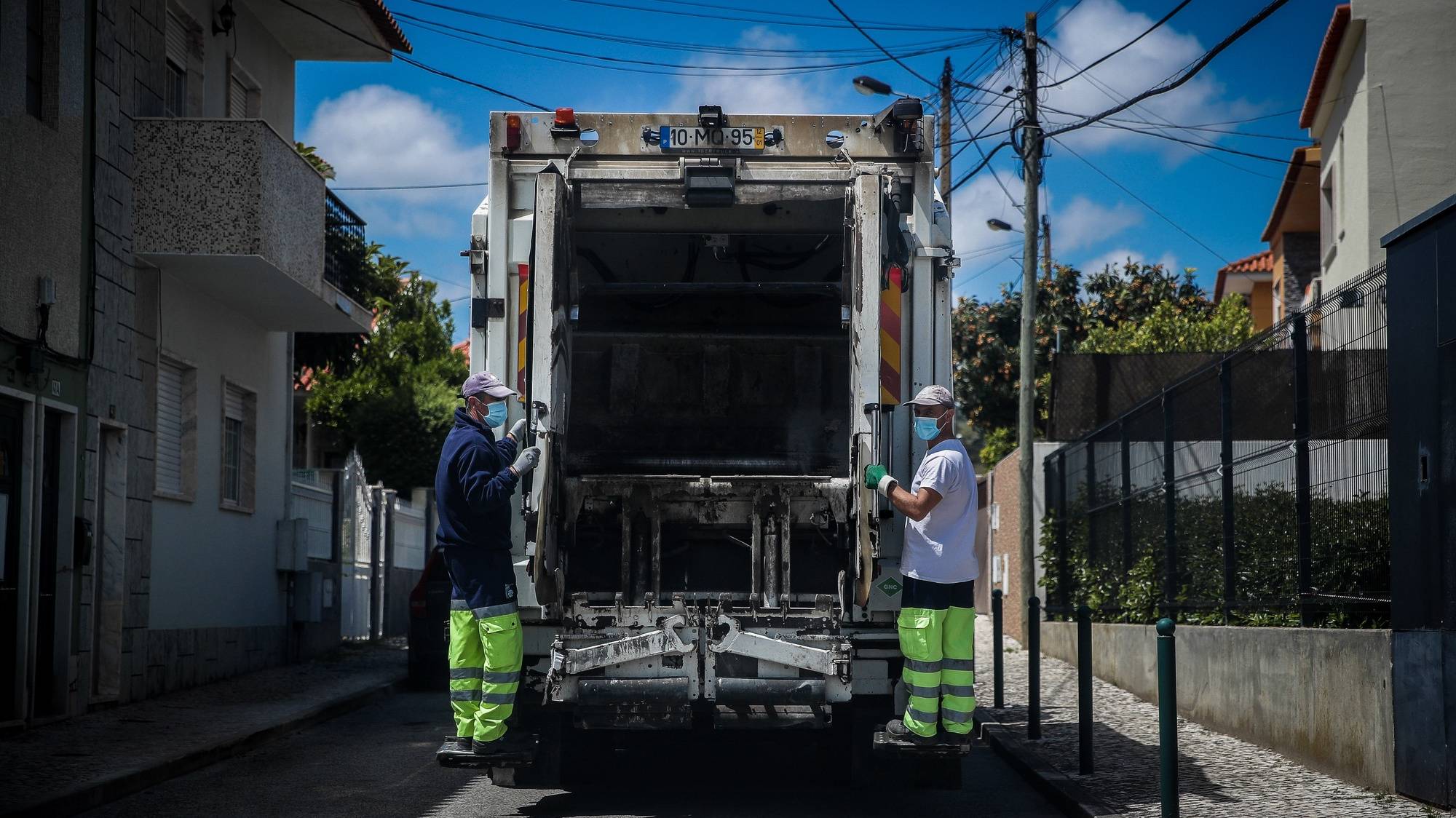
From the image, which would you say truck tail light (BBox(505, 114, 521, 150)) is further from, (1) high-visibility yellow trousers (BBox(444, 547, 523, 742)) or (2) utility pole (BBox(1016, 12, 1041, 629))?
(2) utility pole (BBox(1016, 12, 1041, 629))

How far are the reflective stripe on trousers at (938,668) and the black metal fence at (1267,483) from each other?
2.20 metres

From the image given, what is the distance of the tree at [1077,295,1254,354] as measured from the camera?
25.8 meters

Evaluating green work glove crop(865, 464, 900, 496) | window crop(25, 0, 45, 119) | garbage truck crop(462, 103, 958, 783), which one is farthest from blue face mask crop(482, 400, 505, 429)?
window crop(25, 0, 45, 119)

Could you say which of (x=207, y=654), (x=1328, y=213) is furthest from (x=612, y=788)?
(x=1328, y=213)

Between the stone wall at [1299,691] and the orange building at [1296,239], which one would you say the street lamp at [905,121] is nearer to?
the stone wall at [1299,691]

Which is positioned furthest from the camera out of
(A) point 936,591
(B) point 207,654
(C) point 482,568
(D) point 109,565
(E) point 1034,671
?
(B) point 207,654

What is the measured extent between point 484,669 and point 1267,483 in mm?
5033

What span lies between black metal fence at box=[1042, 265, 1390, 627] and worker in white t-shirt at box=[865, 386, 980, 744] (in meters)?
2.14

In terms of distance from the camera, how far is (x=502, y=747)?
7039mm

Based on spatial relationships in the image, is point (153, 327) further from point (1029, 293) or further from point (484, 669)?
point (1029, 293)

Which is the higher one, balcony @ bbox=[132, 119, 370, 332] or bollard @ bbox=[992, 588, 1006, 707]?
balcony @ bbox=[132, 119, 370, 332]

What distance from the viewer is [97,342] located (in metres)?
12.0

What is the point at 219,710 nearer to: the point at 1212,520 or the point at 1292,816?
the point at 1212,520

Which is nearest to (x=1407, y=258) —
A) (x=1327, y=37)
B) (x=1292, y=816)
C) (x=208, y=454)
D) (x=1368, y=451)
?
(x=1368, y=451)
